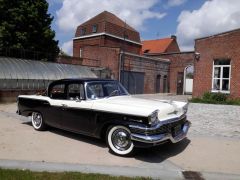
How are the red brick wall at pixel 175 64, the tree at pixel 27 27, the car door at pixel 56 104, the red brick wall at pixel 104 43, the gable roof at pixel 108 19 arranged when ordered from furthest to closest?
the gable roof at pixel 108 19
the red brick wall at pixel 104 43
the red brick wall at pixel 175 64
the tree at pixel 27 27
the car door at pixel 56 104

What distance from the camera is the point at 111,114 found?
20.9 ft

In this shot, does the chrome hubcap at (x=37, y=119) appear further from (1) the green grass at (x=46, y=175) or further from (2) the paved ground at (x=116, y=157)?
(1) the green grass at (x=46, y=175)

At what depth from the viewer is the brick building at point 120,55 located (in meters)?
27.6

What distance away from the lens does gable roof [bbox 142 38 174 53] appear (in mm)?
47156

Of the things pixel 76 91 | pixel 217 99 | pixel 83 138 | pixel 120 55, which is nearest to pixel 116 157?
pixel 83 138

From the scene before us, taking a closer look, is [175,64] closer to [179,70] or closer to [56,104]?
[179,70]

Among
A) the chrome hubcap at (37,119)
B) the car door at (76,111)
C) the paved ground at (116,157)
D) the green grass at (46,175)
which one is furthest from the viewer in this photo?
the chrome hubcap at (37,119)

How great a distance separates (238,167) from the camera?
229 inches

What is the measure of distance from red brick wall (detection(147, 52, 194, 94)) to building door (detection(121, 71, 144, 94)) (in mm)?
6160

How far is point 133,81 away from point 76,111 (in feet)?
72.7

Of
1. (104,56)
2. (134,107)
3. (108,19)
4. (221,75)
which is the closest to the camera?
(134,107)

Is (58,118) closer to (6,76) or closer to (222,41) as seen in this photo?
(6,76)

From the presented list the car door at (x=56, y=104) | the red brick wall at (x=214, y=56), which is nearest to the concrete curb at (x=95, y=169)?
the car door at (x=56, y=104)

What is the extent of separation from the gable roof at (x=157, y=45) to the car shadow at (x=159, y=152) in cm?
4008
